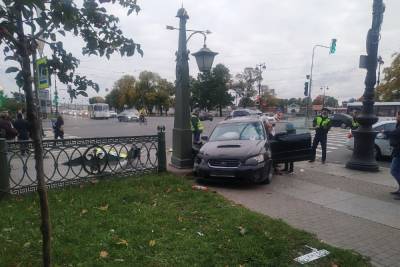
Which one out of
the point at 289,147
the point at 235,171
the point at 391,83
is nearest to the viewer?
the point at 235,171

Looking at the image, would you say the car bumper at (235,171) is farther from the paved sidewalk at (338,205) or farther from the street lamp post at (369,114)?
the street lamp post at (369,114)

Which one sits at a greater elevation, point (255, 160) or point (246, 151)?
point (246, 151)

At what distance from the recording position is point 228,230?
16.1ft

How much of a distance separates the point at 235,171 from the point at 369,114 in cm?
518

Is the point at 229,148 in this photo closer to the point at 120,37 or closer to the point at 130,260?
the point at 130,260

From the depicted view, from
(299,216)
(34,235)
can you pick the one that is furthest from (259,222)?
(34,235)

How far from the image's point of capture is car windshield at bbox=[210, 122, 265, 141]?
29.7 feet

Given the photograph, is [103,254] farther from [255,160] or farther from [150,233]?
[255,160]

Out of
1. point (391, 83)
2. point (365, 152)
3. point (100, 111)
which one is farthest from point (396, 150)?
point (100, 111)

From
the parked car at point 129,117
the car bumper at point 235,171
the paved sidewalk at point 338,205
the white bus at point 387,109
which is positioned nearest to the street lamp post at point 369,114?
the paved sidewalk at point 338,205

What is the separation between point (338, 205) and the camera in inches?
263

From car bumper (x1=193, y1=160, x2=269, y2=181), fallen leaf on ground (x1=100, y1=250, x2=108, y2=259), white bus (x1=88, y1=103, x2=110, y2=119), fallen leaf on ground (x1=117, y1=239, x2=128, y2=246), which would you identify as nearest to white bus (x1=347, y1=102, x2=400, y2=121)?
car bumper (x1=193, y1=160, x2=269, y2=181)

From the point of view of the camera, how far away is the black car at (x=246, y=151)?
25.9ft

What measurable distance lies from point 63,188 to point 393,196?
6882 millimetres
